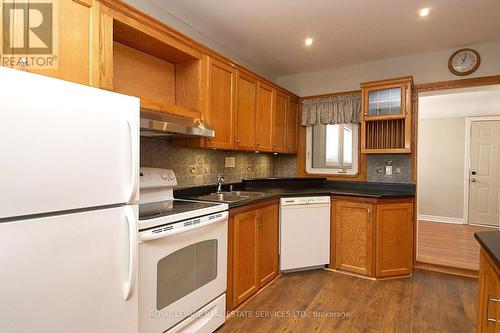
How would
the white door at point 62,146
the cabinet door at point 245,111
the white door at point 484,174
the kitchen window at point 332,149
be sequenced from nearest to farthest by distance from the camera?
the white door at point 62,146 < the cabinet door at point 245,111 < the kitchen window at point 332,149 < the white door at point 484,174

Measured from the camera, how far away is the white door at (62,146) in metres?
0.94

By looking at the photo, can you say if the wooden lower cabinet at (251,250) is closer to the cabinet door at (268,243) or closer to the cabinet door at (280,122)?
the cabinet door at (268,243)

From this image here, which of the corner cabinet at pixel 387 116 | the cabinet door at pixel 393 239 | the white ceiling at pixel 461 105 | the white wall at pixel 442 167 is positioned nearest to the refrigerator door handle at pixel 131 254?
the cabinet door at pixel 393 239

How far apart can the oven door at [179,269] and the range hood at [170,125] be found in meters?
0.66

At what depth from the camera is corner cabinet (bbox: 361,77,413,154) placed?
10.3 feet

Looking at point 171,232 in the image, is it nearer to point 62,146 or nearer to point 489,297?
point 62,146

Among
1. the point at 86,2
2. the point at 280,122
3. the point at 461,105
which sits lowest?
the point at 280,122

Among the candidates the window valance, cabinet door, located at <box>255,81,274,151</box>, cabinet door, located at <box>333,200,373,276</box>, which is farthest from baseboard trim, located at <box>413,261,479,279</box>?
cabinet door, located at <box>255,81,274,151</box>

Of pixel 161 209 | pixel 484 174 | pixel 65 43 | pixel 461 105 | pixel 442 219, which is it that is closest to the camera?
pixel 65 43

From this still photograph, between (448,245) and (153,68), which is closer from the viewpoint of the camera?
(153,68)

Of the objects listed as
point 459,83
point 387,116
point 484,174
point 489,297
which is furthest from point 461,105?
point 489,297

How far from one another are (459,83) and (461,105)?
2.07 metres

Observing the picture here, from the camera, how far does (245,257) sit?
2.39 metres

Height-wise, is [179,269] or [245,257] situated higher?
[179,269]
